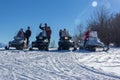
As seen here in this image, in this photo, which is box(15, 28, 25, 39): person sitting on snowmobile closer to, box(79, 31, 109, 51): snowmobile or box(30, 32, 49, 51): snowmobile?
box(30, 32, 49, 51): snowmobile

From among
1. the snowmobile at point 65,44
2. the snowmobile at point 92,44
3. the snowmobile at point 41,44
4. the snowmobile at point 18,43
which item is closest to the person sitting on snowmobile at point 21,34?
the snowmobile at point 18,43

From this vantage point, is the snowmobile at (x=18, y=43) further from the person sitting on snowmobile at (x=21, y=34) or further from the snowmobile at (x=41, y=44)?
the snowmobile at (x=41, y=44)

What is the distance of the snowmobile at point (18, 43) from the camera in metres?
23.9

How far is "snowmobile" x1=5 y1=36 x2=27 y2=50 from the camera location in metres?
23.9

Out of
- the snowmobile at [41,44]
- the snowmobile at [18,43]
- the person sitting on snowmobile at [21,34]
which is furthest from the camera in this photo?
the person sitting on snowmobile at [21,34]

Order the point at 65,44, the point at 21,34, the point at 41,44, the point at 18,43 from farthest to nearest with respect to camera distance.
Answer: the point at 21,34 < the point at 18,43 < the point at 65,44 < the point at 41,44

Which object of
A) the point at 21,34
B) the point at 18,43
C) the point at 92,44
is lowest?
the point at 92,44

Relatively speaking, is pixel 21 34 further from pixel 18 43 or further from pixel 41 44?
pixel 41 44

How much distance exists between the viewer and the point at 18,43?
24.0 m

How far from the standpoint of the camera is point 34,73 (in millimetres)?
9867

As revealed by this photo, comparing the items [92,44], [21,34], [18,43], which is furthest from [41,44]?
[92,44]

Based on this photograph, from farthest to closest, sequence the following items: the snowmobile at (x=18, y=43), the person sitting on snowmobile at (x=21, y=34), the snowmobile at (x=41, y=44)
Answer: the person sitting on snowmobile at (x=21, y=34) < the snowmobile at (x=18, y=43) < the snowmobile at (x=41, y=44)

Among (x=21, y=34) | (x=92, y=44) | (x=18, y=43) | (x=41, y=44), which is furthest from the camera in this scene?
(x=21, y=34)

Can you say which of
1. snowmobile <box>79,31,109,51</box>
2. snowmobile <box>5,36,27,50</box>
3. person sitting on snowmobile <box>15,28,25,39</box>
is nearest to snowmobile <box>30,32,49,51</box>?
snowmobile <box>5,36,27,50</box>
